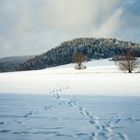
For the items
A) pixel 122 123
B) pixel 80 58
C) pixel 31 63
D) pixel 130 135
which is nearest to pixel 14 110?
pixel 122 123

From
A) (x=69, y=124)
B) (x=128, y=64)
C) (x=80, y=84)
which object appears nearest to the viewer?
(x=69, y=124)

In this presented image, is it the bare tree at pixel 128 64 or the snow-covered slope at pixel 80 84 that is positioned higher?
the bare tree at pixel 128 64

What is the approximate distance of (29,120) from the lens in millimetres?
12148

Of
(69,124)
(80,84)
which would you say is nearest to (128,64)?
(80,84)

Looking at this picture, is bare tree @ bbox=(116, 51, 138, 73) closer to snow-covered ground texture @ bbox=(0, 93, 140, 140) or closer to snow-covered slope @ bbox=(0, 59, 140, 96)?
snow-covered slope @ bbox=(0, 59, 140, 96)

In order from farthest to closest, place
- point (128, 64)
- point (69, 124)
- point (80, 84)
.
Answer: point (128, 64), point (80, 84), point (69, 124)

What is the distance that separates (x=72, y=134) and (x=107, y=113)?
4455 mm

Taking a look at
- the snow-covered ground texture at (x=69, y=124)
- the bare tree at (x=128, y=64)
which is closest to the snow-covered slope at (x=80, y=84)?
the snow-covered ground texture at (x=69, y=124)

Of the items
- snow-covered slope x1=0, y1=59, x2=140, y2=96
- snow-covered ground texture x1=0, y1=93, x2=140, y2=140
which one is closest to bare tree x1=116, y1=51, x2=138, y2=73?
snow-covered slope x1=0, y1=59, x2=140, y2=96

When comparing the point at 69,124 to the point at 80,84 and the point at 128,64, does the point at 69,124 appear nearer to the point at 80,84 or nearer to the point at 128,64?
the point at 80,84

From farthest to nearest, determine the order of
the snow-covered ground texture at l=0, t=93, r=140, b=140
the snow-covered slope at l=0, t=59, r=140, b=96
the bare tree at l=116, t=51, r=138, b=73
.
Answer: the bare tree at l=116, t=51, r=138, b=73 → the snow-covered slope at l=0, t=59, r=140, b=96 → the snow-covered ground texture at l=0, t=93, r=140, b=140

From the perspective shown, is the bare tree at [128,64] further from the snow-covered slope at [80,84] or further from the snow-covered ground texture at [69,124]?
the snow-covered ground texture at [69,124]

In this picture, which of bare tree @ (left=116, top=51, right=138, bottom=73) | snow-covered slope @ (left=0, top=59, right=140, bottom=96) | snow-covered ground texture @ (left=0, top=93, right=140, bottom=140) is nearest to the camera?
snow-covered ground texture @ (left=0, top=93, right=140, bottom=140)

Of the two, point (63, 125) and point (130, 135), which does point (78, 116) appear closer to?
point (63, 125)
